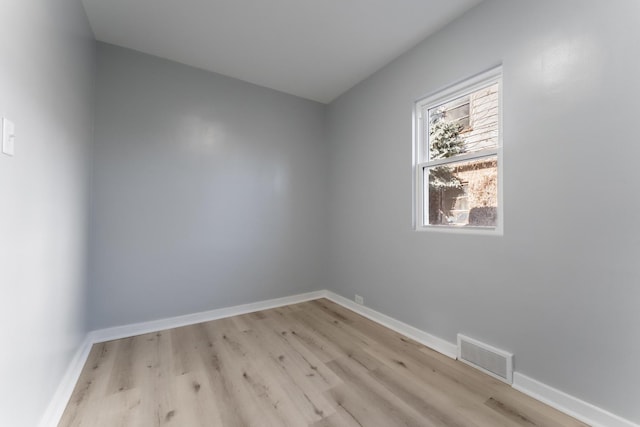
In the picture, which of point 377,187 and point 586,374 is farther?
point 377,187

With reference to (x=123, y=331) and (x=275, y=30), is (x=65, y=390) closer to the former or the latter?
(x=123, y=331)

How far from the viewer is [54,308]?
4.97ft

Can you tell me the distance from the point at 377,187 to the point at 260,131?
1578 mm

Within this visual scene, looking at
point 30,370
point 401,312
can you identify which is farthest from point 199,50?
point 401,312

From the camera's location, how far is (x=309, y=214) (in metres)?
3.64

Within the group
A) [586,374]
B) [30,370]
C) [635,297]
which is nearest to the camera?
[30,370]

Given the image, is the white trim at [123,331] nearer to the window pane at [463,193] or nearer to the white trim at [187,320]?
the white trim at [187,320]

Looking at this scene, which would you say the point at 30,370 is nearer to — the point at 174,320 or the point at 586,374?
the point at 174,320

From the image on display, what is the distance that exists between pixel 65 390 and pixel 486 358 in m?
2.79

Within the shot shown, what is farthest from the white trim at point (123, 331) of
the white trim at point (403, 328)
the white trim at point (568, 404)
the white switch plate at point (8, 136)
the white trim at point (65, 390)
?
the white trim at point (568, 404)

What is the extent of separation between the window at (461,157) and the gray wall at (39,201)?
8.43 feet

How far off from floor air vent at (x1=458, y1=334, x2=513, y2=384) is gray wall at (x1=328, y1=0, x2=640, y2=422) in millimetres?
59

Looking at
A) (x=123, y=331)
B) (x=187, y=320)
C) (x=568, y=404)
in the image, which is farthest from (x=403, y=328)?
(x=123, y=331)

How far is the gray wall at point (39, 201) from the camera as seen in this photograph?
1021 mm
